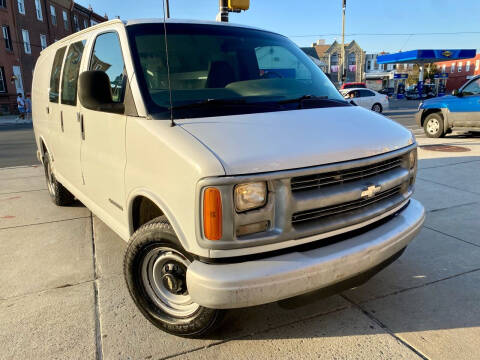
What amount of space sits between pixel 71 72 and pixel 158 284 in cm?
251

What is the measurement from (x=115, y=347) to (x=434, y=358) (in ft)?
6.41

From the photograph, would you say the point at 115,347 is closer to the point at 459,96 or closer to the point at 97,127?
the point at 97,127

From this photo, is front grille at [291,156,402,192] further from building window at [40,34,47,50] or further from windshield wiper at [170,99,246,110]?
building window at [40,34,47,50]

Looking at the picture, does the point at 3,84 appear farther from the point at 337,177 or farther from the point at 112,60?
the point at 337,177

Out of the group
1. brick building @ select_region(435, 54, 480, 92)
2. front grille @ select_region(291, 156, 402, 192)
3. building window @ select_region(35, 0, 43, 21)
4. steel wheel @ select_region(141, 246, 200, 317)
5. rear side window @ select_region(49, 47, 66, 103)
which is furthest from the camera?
brick building @ select_region(435, 54, 480, 92)

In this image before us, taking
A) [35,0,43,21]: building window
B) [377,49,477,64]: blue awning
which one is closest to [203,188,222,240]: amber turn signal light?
[35,0,43,21]: building window

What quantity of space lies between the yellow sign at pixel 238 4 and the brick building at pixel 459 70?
170 ft

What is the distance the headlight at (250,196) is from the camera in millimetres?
1970

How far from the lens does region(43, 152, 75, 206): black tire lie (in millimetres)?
5129

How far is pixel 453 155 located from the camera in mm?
8297

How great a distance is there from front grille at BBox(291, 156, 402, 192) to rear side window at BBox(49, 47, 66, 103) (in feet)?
11.1

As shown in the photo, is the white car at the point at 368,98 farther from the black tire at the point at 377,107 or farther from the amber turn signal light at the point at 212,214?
the amber turn signal light at the point at 212,214

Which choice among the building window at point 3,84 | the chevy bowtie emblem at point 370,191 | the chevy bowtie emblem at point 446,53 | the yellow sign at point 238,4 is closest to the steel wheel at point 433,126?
the yellow sign at point 238,4

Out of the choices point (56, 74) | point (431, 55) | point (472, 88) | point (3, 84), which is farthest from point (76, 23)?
point (56, 74)
